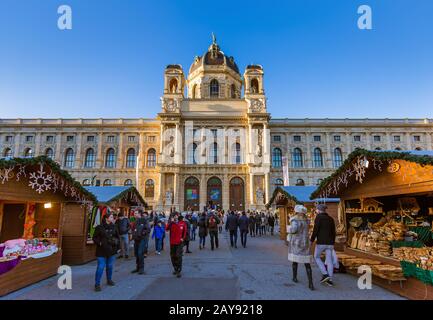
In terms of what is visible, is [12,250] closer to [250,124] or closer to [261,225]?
[261,225]

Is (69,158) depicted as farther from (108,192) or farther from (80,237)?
(80,237)

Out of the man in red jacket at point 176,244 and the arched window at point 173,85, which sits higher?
the arched window at point 173,85

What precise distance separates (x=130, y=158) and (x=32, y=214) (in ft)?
101

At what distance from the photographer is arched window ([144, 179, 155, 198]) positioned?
120 ft

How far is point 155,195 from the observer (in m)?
36.6

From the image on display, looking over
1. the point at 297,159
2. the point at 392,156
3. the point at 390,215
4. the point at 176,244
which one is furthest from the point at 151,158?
the point at 392,156

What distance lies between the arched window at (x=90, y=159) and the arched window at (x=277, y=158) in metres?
26.9

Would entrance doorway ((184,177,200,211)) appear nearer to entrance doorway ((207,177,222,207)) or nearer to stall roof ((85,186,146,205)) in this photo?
entrance doorway ((207,177,222,207))

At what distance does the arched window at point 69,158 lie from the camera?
38531mm

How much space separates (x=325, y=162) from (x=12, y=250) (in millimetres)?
38456

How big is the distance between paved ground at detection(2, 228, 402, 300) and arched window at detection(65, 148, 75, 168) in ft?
113

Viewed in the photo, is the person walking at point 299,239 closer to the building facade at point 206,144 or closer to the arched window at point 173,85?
the building facade at point 206,144

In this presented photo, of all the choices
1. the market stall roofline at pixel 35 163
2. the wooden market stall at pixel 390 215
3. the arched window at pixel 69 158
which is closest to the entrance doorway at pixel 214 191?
the arched window at pixel 69 158

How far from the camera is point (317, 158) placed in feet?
128
